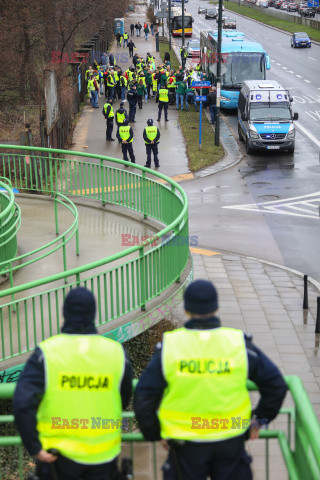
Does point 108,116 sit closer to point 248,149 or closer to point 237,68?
point 248,149

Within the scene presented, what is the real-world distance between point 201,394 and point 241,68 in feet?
104

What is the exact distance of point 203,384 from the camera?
4.29 metres

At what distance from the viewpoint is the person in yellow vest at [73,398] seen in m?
4.35

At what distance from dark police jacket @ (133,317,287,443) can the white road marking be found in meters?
15.6

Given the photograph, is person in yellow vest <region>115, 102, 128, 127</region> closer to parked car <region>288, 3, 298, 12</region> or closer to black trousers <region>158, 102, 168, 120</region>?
black trousers <region>158, 102, 168, 120</region>

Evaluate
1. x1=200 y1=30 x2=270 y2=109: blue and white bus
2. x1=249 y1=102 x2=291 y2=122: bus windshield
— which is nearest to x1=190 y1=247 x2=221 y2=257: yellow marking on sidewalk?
x1=249 y1=102 x2=291 y2=122: bus windshield

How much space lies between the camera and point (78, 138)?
2917 centimetres

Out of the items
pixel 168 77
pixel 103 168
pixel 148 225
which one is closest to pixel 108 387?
pixel 148 225

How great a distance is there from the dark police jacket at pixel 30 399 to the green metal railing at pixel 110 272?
380 centimetres

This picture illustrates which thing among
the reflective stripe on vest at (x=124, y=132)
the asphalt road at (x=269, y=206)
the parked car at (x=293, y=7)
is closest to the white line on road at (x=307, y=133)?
the asphalt road at (x=269, y=206)

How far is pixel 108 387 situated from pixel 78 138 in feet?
83.1

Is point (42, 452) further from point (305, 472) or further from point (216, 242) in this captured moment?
point (216, 242)

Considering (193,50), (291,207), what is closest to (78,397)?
(291,207)

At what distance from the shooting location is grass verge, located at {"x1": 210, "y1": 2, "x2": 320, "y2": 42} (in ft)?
243
